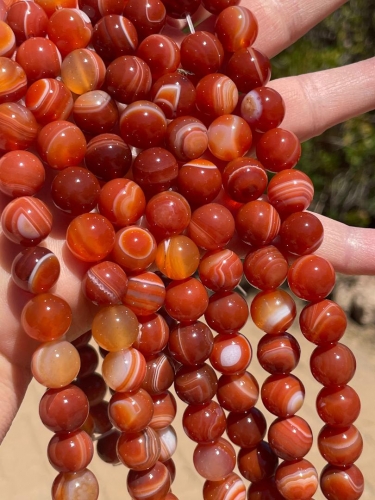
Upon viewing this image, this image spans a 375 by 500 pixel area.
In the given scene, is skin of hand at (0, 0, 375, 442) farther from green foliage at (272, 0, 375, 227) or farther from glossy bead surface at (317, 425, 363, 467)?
green foliage at (272, 0, 375, 227)

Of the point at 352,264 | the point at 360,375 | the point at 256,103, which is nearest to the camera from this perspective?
the point at 256,103

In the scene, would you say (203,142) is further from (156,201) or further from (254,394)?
(254,394)

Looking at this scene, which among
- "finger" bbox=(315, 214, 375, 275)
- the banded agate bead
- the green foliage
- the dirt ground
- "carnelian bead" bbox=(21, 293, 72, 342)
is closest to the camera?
"carnelian bead" bbox=(21, 293, 72, 342)

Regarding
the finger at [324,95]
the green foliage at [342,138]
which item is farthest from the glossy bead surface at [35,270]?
the green foliage at [342,138]

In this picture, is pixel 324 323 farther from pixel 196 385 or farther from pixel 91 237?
pixel 91 237

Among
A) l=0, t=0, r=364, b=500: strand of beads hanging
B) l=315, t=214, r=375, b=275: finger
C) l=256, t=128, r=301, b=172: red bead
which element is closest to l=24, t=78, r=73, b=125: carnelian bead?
l=0, t=0, r=364, b=500: strand of beads hanging

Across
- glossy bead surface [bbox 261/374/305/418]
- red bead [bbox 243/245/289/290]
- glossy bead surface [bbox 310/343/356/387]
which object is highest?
red bead [bbox 243/245/289/290]

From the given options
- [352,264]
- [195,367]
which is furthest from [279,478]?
[352,264]
